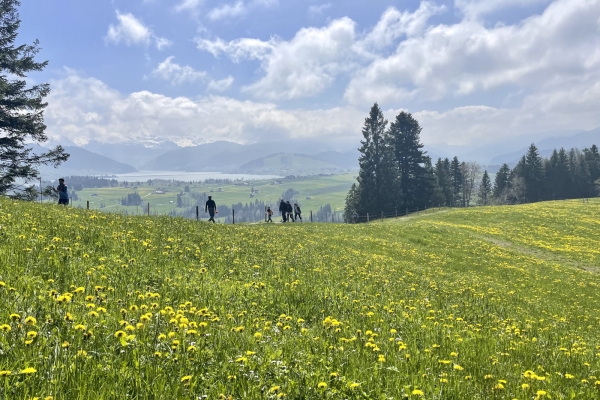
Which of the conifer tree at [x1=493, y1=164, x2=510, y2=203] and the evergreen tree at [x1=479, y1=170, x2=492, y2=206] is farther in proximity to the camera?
the evergreen tree at [x1=479, y1=170, x2=492, y2=206]

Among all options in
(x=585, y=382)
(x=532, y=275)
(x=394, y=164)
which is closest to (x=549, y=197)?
(x=394, y=164)

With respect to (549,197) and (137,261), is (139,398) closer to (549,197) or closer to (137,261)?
(137,261)

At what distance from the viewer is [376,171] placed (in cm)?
7075

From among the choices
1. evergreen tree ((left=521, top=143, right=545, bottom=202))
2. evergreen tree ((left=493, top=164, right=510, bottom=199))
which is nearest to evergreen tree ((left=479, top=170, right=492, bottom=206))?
evergreen tree ((left=493, top=164, right=510, bottom=199))

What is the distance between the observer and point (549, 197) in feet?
374

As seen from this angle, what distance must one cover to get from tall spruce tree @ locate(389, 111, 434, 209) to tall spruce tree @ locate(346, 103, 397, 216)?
5395 millimetres

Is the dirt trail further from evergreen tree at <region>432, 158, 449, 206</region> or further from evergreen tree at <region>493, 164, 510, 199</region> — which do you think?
evergreen tree at <region>493, 164, 510, 199</region>

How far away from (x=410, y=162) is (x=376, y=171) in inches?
421

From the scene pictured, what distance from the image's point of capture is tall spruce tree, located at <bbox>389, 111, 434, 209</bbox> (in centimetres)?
7538

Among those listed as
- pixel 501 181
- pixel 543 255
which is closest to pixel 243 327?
pixel 543 255

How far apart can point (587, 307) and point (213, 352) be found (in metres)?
17.9

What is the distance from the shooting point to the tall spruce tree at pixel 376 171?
70188 millimetres

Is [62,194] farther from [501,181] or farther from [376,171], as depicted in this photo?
[501,181]

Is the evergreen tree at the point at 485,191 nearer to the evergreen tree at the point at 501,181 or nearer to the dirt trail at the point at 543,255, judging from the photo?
the evergreen tree at the point at 501,181
